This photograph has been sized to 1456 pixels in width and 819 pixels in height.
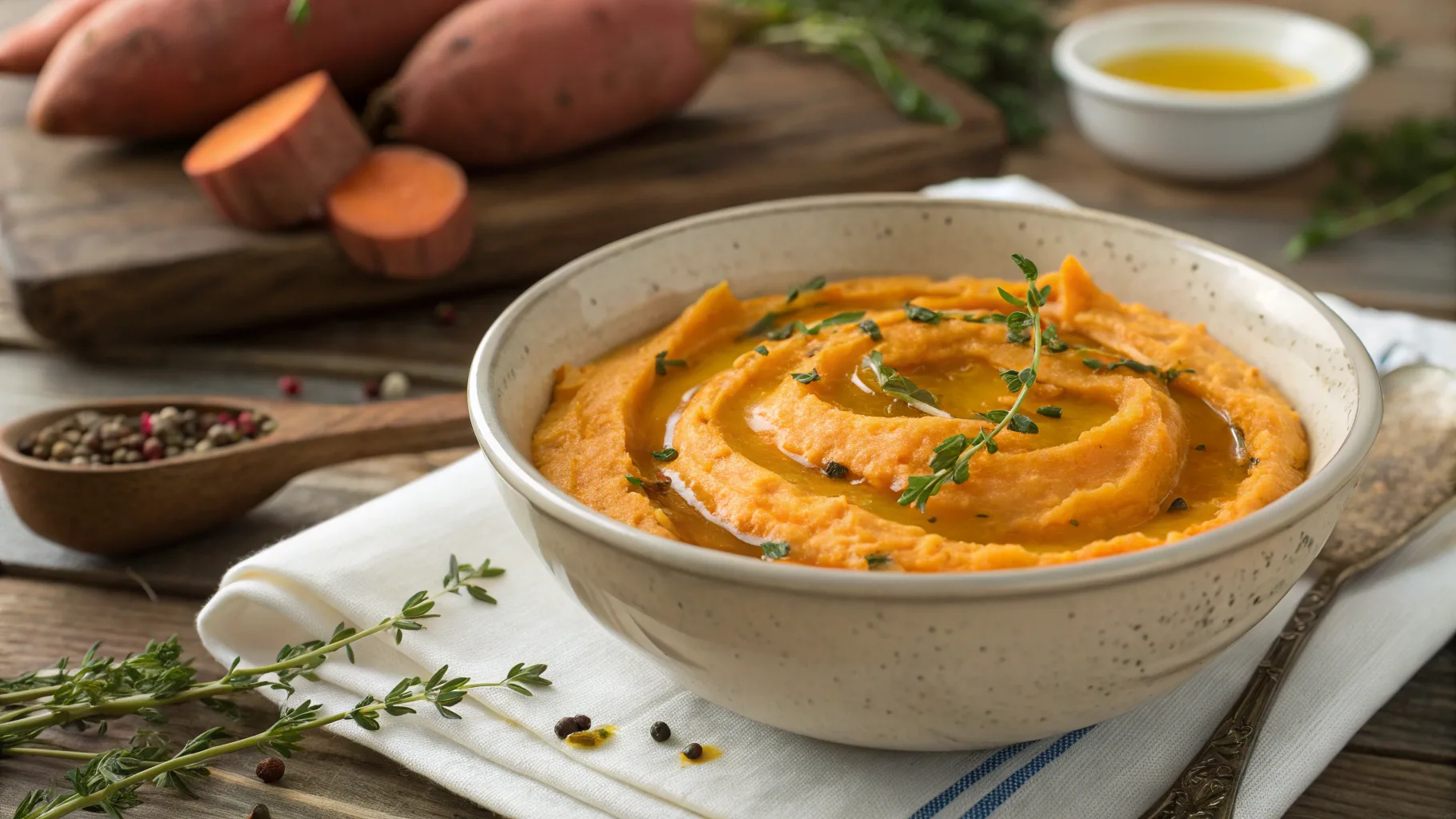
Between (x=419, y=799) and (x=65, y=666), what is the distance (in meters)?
0.67

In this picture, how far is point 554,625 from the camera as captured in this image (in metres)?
2.31

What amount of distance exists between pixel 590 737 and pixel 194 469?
1.13m

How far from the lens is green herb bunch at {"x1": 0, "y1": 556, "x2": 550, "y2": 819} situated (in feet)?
6.49

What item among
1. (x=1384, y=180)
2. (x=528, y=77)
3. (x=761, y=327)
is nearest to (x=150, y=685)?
(x=761, y=327)

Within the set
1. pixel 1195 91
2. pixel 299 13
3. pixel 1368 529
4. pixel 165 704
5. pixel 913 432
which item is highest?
pixel 299 13

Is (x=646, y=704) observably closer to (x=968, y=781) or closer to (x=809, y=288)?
(x=968, y=781)

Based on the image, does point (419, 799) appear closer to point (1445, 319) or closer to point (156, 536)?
point (156, 536)

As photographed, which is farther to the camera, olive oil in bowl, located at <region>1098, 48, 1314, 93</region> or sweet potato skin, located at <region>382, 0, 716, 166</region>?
olive oil in bowl, located at <region>1098, 48, 1314, 93</region>

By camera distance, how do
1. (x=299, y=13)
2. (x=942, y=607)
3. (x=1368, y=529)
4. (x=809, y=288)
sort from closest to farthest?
(x=942, y=607), (x=1368, y=529), (x=809, y=288), (x=299, y=13)

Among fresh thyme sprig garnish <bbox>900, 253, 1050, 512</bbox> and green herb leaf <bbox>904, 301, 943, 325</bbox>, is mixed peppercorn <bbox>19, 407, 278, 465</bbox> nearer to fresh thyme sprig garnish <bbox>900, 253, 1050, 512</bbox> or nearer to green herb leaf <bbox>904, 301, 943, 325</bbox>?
green herb leaf <bbox>904, 301, 943, 325</bbox>

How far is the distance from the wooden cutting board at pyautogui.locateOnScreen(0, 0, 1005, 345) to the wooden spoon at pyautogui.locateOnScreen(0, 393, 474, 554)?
0.83m

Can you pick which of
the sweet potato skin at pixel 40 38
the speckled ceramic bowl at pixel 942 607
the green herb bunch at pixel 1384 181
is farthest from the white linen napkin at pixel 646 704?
the sweet potato skin at pixel 40 38

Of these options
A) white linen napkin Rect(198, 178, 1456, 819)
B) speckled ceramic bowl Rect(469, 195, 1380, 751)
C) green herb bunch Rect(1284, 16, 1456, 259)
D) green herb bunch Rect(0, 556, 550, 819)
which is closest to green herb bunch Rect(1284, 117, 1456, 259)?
green herb bunch Rect(1284, 16, 1456, 259)

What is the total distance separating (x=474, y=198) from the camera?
4016mm
